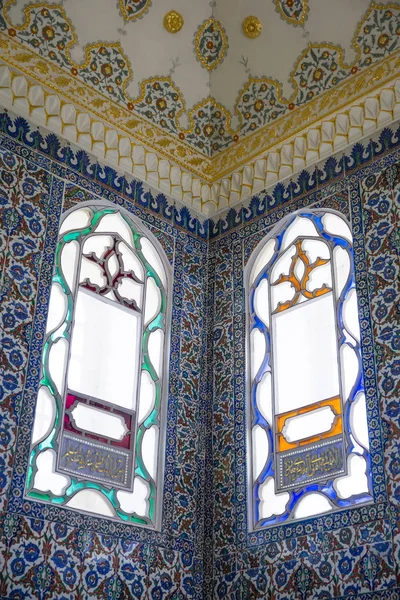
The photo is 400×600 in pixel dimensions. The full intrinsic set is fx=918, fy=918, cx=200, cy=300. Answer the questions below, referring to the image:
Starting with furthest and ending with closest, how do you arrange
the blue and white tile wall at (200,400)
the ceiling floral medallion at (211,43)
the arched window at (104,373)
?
the ceiling floral medallion at (211,43)
the arched window at (104,373)
the blue and white tile wall at (200,400)

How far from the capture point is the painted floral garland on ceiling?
575 cm

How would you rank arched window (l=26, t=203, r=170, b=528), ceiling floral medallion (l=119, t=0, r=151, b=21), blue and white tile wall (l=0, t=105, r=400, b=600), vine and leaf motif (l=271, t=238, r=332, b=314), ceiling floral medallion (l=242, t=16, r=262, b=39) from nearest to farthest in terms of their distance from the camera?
1. blue and white tile wall (l=0, t=105, r=400, b=600)
2. arched window (l=26, t=203, r=170, b=528)
3. vine and leaf motif (l=271, t=238, r=332, b=314)
4. ceiling floral medallion (l=119, t=0, r=151, b=21)
5. ceiling floral medallion (l=242, t=16, r=262, b=39)

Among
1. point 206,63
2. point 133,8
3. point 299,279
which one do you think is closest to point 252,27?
point 206,63

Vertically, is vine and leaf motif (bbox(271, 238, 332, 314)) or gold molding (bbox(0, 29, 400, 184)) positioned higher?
gold molding (bbox(0, 29, 400, 184))

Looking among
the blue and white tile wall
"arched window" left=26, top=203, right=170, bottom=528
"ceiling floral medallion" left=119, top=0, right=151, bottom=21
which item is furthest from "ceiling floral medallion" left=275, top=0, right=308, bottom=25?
"arched window" left=26, top=203, right=170, bottom=528

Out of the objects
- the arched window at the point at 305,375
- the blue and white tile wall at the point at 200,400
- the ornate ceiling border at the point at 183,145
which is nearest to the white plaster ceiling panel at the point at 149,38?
the ornate ceiling border at the point at 183,145

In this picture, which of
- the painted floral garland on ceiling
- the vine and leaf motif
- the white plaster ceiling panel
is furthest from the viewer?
the white plaster ceiling panel

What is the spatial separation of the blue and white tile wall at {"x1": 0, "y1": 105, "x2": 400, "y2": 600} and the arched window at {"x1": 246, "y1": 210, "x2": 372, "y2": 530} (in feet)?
0.34

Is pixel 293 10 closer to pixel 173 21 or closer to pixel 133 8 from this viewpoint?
pixel 173 21

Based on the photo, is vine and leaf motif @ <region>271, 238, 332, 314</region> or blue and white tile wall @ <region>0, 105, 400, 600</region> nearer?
blue and white tile wall @ <region>0, 105, 400, 600</region>

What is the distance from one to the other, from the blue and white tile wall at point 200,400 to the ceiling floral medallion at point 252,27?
109 cm

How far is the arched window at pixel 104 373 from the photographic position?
196 inches

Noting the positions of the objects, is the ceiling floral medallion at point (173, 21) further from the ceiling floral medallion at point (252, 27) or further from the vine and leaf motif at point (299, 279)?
the vine and leaf motif at point (299, 279)

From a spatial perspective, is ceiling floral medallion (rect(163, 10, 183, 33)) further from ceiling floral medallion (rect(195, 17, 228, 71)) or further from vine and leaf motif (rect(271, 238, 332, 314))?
vine and leaf motif (rect(271, 238, 332, 314))
